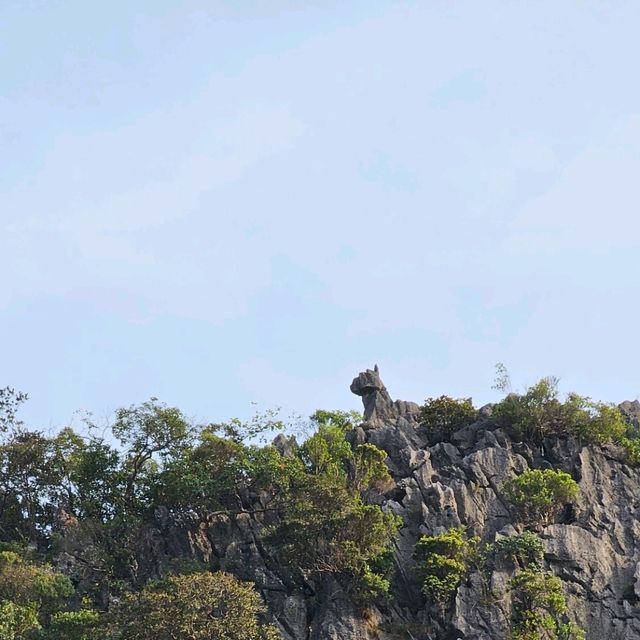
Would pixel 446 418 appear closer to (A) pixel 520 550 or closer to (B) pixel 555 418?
(B) pixel 555 418

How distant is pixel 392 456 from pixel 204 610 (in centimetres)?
1701

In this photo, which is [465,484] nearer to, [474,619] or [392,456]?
[392,456]

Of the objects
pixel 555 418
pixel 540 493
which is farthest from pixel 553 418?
pixel 540 493

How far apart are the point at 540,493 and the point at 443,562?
696 centimetres

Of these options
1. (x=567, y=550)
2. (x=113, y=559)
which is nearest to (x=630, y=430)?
(x=567, y=550)

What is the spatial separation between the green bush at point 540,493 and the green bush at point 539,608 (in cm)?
527

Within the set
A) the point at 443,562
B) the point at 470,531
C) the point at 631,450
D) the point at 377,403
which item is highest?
the point at 377,403

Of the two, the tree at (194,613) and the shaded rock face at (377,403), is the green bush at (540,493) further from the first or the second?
the tree at (194,613)

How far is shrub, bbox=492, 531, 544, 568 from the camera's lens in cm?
4512

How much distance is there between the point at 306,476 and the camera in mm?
48281

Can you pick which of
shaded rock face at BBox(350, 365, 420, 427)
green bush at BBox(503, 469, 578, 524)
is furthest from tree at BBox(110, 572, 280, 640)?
shaded rock face at BBox(350, 365, 420, 427)

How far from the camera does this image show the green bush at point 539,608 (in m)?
42.5

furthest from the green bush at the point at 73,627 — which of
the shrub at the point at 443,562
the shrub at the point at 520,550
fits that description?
the shrub at the point at 520,550

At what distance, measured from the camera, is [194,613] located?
3900 cm
